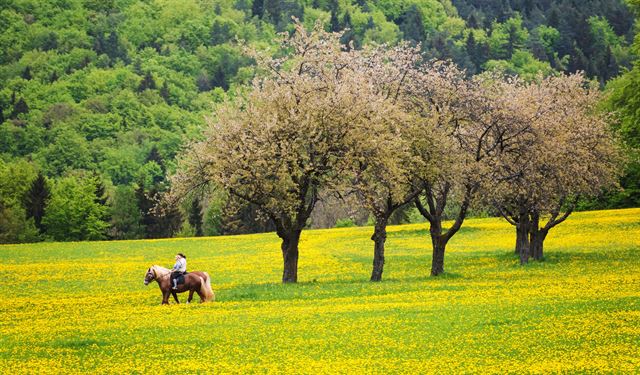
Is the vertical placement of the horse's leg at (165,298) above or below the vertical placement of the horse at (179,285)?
below

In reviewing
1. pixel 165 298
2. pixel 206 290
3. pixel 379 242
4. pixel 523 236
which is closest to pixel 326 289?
pixel 379 242

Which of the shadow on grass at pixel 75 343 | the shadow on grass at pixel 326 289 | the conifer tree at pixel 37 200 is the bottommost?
the shadow on grass at pixel 75 343

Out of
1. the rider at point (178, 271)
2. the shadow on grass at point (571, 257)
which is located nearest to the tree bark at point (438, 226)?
the shadow on grass at point (571, 257)

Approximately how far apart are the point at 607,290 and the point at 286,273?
608 inches

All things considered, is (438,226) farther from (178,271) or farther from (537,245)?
(178,271)

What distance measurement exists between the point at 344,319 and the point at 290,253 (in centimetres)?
1474

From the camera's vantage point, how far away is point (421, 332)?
29.8m

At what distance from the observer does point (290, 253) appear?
47.9 meters

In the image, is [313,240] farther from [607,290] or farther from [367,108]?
[607,290]

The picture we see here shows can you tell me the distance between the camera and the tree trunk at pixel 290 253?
156 feet

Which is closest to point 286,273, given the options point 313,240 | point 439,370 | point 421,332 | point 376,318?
point 376,318

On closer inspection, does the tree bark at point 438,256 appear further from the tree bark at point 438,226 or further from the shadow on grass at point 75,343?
the shadow on grass at point 75,343

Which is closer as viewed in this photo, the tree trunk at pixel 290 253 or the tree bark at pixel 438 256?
the tree trunk at pixel 290 253

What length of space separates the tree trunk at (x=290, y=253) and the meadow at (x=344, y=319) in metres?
1.30
